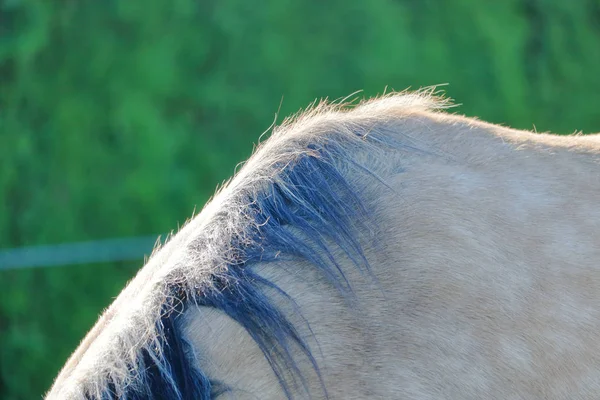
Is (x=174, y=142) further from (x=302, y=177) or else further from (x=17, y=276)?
(x=302, y=177)

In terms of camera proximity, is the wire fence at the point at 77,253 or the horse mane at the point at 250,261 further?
the wire fence at the point at 77,253

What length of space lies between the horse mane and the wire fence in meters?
2.79

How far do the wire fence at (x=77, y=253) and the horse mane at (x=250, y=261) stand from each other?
2787 millimetres

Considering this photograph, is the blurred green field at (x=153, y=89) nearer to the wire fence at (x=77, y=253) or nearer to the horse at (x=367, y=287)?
the wire fence at (x=77, y=253)

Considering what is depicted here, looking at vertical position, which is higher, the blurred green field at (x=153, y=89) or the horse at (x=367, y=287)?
the blurred green field at (x=153, y=89)

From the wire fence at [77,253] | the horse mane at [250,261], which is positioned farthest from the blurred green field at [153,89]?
the horse mane at [250,261]

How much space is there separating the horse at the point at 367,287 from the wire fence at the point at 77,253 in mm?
2879

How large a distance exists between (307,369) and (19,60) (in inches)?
140

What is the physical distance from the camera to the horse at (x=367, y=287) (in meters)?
1.08

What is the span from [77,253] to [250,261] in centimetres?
311

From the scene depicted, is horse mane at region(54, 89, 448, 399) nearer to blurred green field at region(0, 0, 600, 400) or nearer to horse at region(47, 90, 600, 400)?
horse at region(47, 90, 600, 400)

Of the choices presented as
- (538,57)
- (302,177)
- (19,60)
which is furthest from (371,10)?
(302,177)

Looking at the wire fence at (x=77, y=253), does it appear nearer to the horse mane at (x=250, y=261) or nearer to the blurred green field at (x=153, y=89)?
the blurred green field at (x=153, y=89)

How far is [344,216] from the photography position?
1.20 metres
